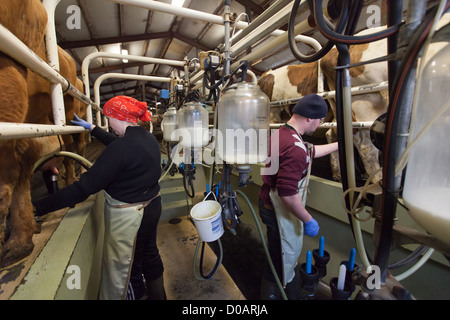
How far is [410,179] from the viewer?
422 mm

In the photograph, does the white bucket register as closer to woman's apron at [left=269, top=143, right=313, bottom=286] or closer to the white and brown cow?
woman's apron at [left=269, top=143, right=313, bottom=286]

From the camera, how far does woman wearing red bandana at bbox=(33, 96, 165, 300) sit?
992 millimetres

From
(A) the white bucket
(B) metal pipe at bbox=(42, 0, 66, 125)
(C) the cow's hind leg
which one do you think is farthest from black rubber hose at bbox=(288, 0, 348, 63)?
(C) the cow's hind leg

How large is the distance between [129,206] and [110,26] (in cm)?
404

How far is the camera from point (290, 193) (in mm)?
1078

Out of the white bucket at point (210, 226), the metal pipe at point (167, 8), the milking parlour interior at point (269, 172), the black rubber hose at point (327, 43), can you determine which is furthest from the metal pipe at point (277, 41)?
the white bucket at point (210, 226)

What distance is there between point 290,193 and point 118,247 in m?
1.01

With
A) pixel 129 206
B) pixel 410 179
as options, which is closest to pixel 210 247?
pixel 129 206

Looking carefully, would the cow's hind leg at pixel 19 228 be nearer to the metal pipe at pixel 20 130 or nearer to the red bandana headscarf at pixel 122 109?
the metal pipe at pixel 20 130

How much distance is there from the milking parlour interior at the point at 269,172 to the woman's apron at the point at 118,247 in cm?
1

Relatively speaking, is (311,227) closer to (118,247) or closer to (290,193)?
(290,193)

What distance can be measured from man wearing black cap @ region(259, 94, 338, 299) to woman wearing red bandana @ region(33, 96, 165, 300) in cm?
77

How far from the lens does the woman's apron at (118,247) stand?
1.10m

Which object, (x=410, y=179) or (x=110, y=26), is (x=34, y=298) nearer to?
(x=410, y=179)
